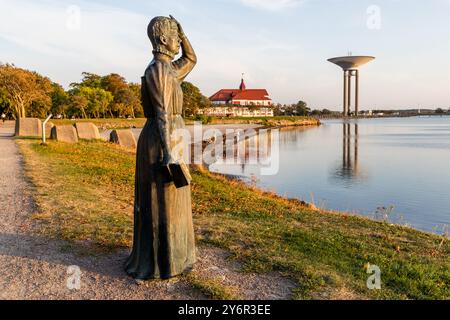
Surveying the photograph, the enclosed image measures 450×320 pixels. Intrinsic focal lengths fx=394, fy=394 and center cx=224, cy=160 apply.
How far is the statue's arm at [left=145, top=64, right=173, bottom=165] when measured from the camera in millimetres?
4051

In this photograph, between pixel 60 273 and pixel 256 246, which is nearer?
pixel 60 273

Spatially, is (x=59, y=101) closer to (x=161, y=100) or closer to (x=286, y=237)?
(x=286, y=237)

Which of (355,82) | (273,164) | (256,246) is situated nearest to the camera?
(256,246)

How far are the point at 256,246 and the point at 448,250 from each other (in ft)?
10.3

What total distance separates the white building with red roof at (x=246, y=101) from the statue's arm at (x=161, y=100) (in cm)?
9531

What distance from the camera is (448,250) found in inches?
245

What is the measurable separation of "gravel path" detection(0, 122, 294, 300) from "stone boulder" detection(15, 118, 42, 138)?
19.7 metres

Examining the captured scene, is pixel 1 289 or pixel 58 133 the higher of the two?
pixel 58 133

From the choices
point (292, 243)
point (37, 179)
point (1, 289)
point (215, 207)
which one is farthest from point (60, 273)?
point (37, 179)

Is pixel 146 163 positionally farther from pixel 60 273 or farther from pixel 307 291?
pixel 307 291

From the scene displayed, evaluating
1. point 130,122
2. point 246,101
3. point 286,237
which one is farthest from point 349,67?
point 286,237

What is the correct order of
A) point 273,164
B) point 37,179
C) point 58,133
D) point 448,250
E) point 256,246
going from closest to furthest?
point 256,246, point 448,250, point 37,179, point 58,133, point 273,164

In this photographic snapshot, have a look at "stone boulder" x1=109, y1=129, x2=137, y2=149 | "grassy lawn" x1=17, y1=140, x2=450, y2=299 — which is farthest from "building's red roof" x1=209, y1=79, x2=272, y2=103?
"grassy lawn" x1=17, y1=140, x2=450, y2=299

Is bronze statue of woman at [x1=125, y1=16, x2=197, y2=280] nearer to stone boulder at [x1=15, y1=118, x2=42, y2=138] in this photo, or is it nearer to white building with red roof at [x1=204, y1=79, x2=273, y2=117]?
stone boulder at [x1=15, y1=118, x2=42, y2=138]
